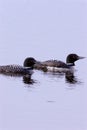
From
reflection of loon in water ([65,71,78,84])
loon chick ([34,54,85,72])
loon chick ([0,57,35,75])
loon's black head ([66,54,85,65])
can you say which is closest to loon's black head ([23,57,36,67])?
loon chick ([0,57,35,75])

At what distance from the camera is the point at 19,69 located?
15.8 meters

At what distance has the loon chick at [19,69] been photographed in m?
15.5

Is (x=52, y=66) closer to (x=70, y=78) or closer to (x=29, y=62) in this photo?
(x=29, y=62)

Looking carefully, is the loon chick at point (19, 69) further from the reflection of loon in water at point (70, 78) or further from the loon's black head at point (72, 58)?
the loon's black head at point (72, 58)

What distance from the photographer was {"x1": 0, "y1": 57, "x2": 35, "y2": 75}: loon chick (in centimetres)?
1554

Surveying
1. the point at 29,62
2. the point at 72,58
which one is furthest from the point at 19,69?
the point at 72,58

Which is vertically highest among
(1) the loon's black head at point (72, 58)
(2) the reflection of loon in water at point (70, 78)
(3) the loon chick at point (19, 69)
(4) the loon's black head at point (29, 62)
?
(1) the loon's black head at point (72, 58)

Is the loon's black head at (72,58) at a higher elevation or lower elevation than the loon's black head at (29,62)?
higher

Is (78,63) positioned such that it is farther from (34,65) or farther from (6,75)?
(6,75)

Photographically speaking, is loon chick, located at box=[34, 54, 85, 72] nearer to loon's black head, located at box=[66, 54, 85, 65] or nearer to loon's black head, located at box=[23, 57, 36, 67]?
loon's black head, located at box=[23, 57, 36, 67]

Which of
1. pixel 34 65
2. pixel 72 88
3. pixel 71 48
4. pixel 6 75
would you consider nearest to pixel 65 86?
pixel 72 88

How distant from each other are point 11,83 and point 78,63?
448 centimetres

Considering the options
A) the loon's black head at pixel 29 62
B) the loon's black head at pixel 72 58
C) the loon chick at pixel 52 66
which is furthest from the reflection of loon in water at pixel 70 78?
the loon's black head at pixel 72 58

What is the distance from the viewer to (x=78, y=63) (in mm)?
18141
